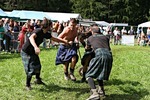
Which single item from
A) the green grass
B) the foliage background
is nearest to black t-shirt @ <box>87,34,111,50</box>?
the green grass

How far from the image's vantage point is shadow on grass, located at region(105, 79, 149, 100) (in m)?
7.67

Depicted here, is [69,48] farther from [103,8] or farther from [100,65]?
[103,8]

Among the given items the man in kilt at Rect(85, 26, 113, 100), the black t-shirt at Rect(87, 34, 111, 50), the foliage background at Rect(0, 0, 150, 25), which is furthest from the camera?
the foliage background at Rect(0, 0, 150, 25)

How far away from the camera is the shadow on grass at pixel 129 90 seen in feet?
25.2

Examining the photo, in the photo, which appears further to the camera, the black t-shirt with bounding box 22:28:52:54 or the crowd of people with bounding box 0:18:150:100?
the black t-shirt with bounding box 22:28:52:54

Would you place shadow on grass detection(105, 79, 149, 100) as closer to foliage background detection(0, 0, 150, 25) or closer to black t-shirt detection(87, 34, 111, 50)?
black t-shirt detection(87, 34, 111, 50)

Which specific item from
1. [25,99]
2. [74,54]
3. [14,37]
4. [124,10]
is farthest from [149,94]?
[124,10]

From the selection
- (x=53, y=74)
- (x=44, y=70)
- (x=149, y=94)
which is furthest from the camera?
(x=44, y=70)

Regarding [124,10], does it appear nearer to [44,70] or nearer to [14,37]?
[14,37]

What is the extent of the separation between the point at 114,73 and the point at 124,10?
53143mm

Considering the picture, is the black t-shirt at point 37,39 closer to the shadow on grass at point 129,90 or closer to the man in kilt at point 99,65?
the man in kilt at point 99,65

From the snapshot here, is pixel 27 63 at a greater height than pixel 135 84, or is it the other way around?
pixel 27 63

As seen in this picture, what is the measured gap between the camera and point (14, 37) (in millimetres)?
16953

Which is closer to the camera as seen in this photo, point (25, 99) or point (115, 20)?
point (25, 99)
